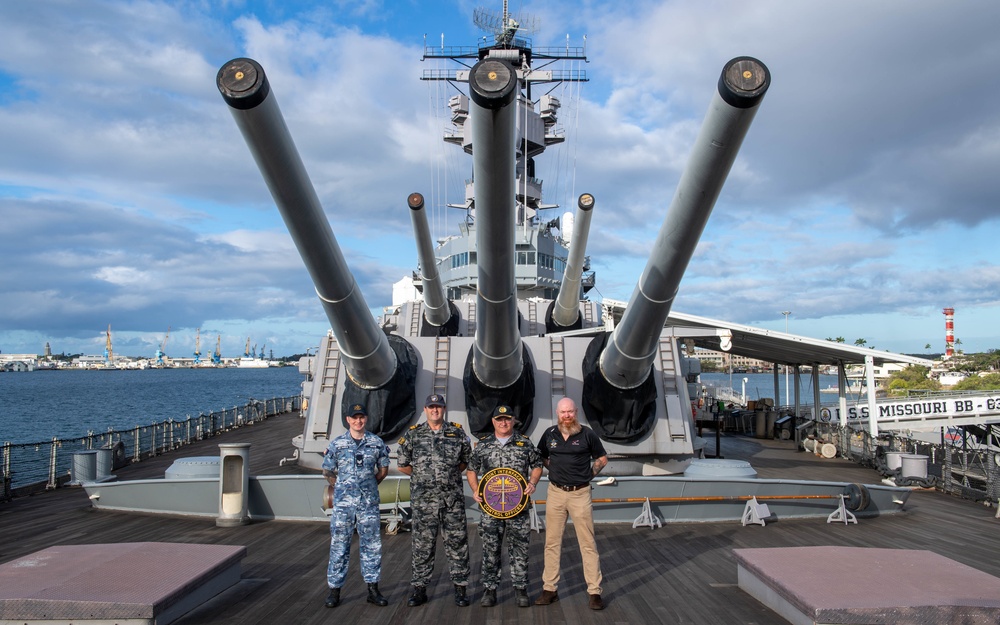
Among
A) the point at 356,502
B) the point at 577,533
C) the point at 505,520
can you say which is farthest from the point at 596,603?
the point at 356,502

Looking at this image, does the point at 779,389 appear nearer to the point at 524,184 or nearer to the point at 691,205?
the point at 524,184

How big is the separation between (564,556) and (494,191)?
3.07 m

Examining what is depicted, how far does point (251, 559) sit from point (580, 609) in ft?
8.88

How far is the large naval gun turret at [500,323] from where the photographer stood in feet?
14.0

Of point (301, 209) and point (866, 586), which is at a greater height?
point (301, 209)

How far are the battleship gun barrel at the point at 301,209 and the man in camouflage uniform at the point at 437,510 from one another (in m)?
1.91

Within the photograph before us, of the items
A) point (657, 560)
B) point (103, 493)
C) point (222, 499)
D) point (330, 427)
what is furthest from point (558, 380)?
point (103, 493)

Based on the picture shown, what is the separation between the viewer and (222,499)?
22.7ft

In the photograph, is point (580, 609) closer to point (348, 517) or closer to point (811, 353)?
point (348, 517)

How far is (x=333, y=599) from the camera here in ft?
14.8

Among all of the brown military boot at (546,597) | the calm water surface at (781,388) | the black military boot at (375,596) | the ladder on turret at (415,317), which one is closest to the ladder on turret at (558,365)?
the brown military boot at (546,597)

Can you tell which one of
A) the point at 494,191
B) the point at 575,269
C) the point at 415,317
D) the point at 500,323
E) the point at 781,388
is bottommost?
the point at 781,388

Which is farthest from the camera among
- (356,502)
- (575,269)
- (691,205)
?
(575,269)

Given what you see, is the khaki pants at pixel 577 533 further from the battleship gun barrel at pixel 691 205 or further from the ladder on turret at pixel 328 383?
the ladder on turret at pixel 328 383
